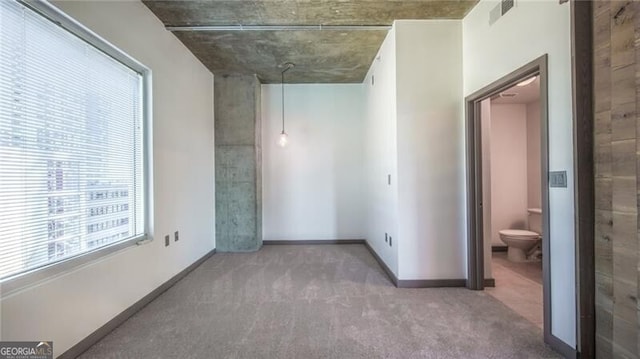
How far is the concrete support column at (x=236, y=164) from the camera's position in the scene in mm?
4965

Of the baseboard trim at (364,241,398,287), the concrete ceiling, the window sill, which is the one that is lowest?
the baseboard trim at (364,241,398,287)

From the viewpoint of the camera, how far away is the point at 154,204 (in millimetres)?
3080

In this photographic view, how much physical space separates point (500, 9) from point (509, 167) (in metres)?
3.11

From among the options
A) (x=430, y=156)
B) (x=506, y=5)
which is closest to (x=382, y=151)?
(x=430, y=156)

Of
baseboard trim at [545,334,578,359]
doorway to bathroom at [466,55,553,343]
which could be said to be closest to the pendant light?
doorway to bathroom at [466,55,553,343]

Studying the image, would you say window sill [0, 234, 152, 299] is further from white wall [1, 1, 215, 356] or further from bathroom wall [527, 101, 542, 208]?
bathroom wall [527, 101, 542, 208]

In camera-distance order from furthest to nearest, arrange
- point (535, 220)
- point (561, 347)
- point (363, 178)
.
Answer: point (363, 178), point (535, 220), point (561, 347)

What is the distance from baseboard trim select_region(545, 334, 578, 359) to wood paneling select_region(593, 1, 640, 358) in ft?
0.78

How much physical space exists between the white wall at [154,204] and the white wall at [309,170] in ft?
3.70

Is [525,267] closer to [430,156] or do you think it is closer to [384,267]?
[384,267]

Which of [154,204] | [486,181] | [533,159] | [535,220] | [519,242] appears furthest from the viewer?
[533,159]

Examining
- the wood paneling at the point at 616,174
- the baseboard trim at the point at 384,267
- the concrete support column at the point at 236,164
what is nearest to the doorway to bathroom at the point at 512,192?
the wood paneling at the point at 616,174

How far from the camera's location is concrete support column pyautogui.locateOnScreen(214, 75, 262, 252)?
16.3 feet

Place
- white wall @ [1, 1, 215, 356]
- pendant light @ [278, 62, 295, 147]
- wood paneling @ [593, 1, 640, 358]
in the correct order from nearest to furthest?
wood paneling @ [593, 1, 640, 358] → white wall @ [1, 1, 215, 356] → pendant light @ [278, 62, 295, 147]
